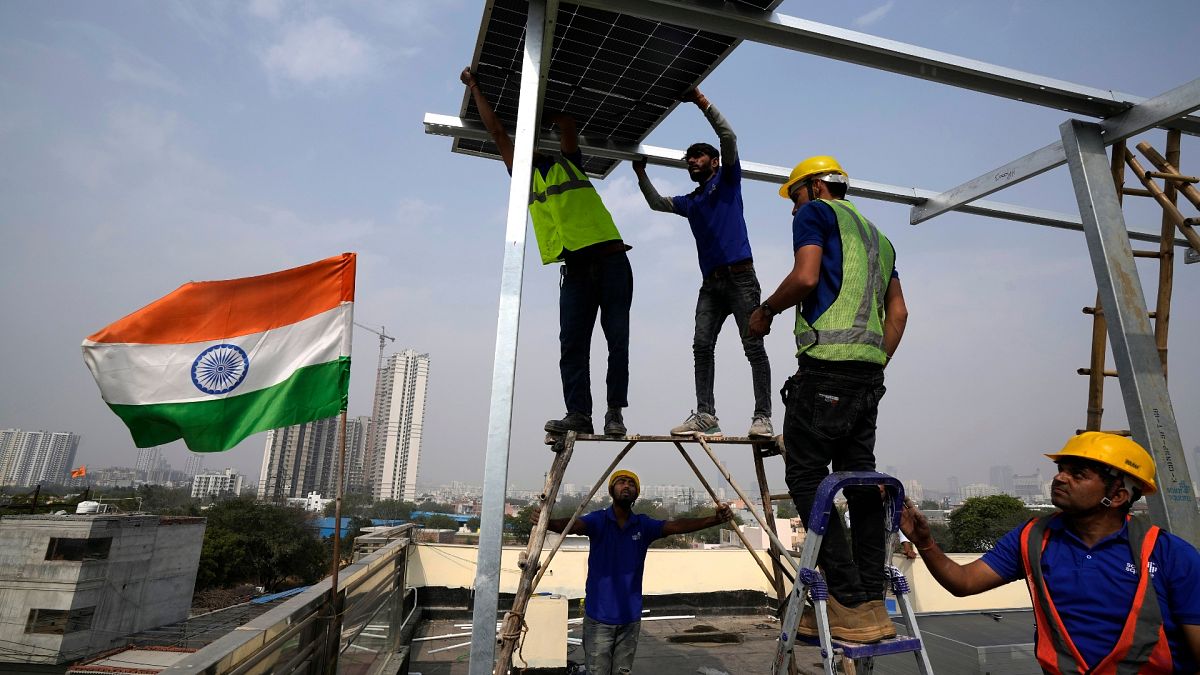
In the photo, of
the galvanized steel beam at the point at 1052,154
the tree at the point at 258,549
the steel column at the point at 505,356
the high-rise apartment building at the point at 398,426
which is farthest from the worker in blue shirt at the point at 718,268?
the high-rise apartment building at the point at 398,426

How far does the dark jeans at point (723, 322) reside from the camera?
15.2 ft

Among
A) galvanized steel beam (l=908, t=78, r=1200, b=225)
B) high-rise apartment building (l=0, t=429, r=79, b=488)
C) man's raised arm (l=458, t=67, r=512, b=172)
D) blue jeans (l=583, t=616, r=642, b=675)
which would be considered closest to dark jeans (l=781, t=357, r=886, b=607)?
man's raised arm (l=458, t=67, r=512, b=172)

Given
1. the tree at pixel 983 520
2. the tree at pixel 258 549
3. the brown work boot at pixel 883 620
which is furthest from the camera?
the tree at pixel 258 549

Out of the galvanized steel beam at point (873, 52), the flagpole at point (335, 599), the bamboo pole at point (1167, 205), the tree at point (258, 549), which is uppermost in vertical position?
the galvanized steel beam at point (873, 52)

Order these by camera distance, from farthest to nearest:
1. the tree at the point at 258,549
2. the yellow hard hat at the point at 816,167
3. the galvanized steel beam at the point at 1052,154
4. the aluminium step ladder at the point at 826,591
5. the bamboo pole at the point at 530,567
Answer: the tree at the point at 258,549 < the galvanized steel beam at the point at 1052,154 < the bamboo pole at the point at 530,567 < the yellow hard hat at the point at 816,167 < the aluminium step ladder at the point at 826,591

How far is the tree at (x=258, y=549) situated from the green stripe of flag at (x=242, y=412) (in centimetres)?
8568

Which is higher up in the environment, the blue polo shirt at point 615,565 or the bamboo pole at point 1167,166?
the bamboo pole at point 1167,166

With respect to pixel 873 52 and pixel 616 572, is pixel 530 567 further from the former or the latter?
pixel 873 52

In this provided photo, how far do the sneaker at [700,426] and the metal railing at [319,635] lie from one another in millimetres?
2795

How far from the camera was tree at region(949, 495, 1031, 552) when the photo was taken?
6406 cm

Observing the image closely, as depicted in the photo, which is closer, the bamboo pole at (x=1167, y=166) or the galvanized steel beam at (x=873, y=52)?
the galvanized steel beam at (x=873, y=52)

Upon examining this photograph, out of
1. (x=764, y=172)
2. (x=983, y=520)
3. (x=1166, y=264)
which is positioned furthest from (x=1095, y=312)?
(x=983, y=520)

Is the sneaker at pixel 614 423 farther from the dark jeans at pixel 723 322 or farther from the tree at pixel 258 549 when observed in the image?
the tree at pixel 258 549

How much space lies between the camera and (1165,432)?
3926mm
